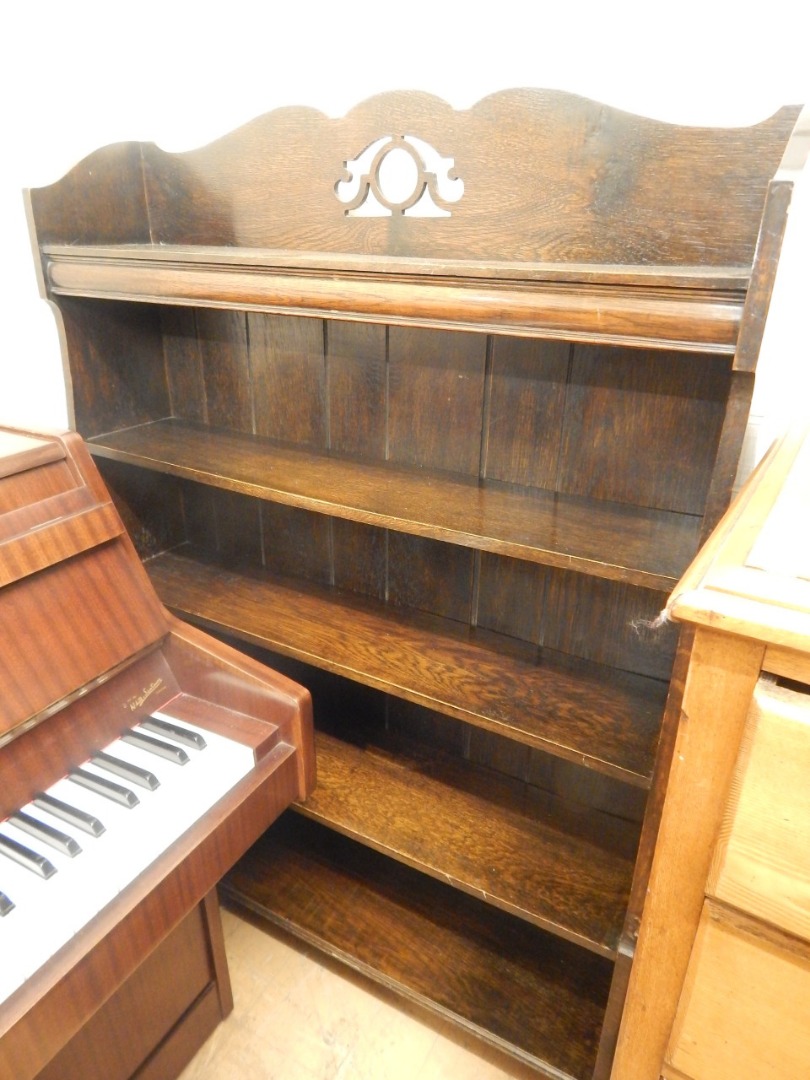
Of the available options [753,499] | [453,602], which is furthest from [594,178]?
[453,602]

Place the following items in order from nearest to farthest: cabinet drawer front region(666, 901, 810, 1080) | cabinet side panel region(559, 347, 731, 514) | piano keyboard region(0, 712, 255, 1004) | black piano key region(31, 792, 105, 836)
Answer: cabinet drawer front region(666, 901, 810, 1080) < piano keyboard region(0, 712, 255, 1004) < black piano key region(31, 792, 105, 836) < cabinet side panel region(559, 347, 731, 514)

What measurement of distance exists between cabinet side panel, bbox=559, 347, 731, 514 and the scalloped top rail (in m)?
0.18

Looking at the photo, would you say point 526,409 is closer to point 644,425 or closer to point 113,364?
point 644,425

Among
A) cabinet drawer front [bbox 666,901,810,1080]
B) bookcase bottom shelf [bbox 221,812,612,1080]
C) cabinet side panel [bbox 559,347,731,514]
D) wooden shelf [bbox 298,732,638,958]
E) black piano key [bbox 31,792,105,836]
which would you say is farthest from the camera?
bookcase bottom shelf [bbox 221,812,612,1080]

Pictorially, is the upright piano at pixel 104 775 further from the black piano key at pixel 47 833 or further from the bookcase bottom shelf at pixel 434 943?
the bookcase bottom shelf at pixel 434 943

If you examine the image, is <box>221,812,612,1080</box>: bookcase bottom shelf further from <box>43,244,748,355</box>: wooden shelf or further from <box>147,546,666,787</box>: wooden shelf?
<box>43,244,748,355</box>: wooden shelf

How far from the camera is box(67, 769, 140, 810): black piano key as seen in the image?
88 centimetres

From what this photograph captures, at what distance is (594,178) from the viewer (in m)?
0.81

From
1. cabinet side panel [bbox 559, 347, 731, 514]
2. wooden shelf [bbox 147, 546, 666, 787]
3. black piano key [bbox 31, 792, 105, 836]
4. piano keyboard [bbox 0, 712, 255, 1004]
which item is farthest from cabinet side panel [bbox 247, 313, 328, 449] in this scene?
black piano key [bbox 31, 792, 105, 836]

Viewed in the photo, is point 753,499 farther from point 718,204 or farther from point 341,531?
point 341,531

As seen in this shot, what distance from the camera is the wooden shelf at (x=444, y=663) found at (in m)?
0.99

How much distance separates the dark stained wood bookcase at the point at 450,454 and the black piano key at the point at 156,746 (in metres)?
→ 0.26

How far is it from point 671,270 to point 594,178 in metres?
0.16

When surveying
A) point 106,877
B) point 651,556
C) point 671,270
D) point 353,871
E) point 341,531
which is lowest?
point 353,871
